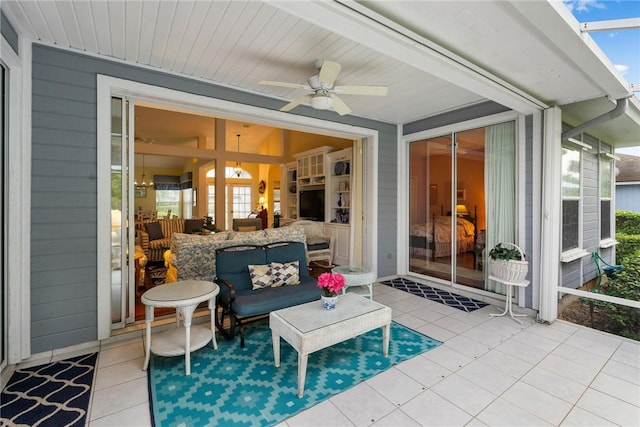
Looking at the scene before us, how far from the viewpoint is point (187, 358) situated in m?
2.31

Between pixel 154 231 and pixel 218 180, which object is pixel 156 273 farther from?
pixel 218 180

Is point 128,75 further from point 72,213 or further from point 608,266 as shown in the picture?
point 608,266

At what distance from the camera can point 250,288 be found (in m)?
3.28

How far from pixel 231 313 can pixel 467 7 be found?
3.11 m

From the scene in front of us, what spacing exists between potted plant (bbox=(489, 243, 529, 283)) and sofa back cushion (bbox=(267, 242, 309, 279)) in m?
2.36

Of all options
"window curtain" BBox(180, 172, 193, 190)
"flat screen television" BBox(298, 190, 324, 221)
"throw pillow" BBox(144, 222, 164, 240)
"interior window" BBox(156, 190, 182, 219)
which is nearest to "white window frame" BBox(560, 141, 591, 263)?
"flat screen television" BBox(298, 190, 324, 221)

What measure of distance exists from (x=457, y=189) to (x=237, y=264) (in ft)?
11.2

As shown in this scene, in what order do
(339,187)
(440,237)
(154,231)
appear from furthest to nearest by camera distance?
(339,187)
(154,231)
(440,237)

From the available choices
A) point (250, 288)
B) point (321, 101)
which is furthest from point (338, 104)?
point (250, 288)

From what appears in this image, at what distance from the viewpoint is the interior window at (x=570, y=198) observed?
3627 mm

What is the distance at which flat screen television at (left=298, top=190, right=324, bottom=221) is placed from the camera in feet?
22.7

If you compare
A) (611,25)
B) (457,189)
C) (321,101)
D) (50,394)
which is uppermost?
(611,25)

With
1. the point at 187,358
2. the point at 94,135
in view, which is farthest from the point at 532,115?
the point at 94,135

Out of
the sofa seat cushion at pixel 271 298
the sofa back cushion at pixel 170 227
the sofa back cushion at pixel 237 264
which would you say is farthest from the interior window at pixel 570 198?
the sofa back cushion at pixel 170 227
